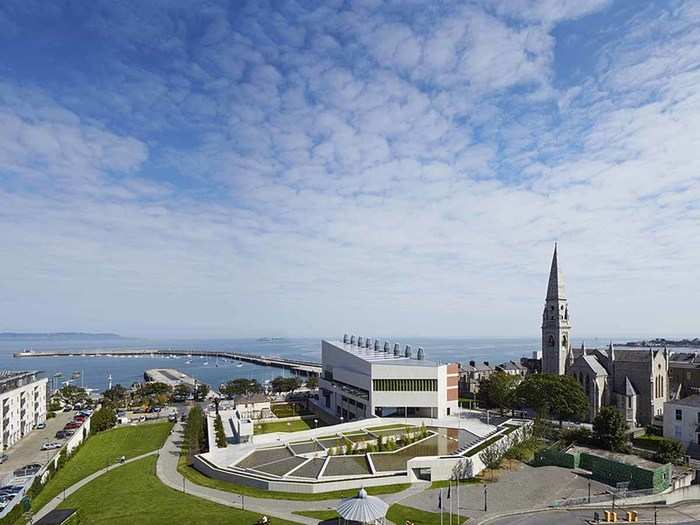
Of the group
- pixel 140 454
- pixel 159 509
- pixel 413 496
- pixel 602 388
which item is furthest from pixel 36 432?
pixel 602 388

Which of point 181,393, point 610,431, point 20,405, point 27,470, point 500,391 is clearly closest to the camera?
point 27,470

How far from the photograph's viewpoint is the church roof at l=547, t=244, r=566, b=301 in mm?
76000

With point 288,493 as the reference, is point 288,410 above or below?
below

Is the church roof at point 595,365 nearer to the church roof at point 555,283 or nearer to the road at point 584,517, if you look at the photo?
the church roof at point 555,283

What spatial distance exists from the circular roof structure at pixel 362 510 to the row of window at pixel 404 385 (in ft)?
115

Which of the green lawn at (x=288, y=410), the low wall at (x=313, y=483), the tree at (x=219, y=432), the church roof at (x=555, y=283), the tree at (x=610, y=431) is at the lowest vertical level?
the green lawn at (x=288, y=410)

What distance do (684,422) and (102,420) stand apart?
67.9m

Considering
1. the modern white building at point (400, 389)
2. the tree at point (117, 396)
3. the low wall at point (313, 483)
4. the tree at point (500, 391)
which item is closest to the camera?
the low wall at point (313, 483)

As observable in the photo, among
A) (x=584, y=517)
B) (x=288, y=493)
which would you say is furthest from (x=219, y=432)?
(x=584, y=517)

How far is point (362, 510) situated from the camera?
24.2 meters

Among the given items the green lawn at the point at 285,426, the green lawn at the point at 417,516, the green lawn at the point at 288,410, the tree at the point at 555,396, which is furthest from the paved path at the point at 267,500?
the green lawn at the point at 288,410

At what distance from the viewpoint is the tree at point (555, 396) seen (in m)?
53.5

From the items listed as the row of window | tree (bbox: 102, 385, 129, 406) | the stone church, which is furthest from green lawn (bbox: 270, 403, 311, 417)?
the stone church

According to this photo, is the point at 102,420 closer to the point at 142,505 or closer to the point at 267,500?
the point at 142,505
